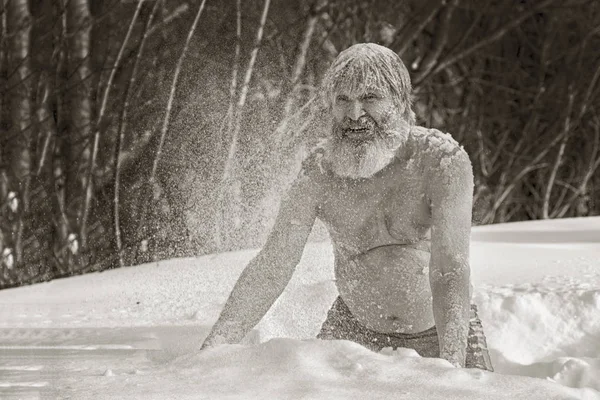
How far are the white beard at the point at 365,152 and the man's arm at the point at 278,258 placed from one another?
0.11 metres

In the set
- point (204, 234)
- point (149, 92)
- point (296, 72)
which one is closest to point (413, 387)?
point (204, 234)

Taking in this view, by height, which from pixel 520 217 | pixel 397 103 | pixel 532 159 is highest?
pixel 397 103

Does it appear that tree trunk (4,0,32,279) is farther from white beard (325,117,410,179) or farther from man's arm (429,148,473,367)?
man's arm (429,148,473,367)

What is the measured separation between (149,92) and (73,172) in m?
1.02

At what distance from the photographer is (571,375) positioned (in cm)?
259

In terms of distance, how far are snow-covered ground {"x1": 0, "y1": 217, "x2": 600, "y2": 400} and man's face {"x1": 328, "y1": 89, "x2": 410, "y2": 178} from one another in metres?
0.45

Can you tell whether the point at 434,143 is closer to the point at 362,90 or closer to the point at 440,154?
the point at 440,154

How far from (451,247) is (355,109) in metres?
0.37

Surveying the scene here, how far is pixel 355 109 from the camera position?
217 cm

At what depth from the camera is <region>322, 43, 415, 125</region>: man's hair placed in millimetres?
2160

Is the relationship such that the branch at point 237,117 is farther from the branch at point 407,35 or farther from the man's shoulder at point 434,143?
the man's shoulder at point 434,143

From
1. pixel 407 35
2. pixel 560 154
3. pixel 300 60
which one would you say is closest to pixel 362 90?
pixel 300 60

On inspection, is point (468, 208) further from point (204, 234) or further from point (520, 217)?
point (520, 217)

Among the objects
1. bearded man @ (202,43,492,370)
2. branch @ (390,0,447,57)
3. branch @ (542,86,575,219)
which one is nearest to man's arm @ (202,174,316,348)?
bearded man @ (202,43,492,370)
